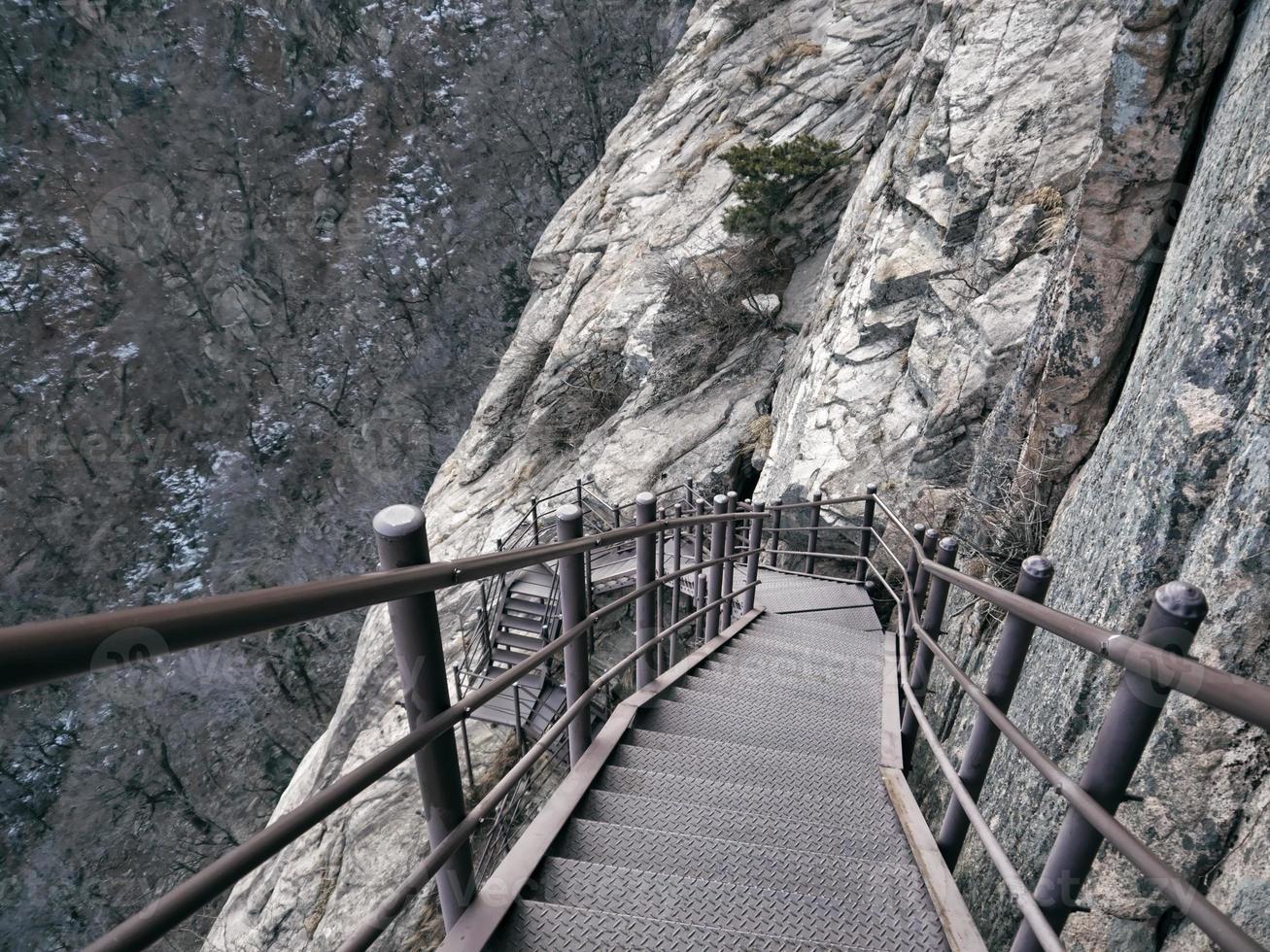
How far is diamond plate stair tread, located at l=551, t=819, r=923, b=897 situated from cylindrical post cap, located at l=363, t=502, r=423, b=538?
1.36 metres

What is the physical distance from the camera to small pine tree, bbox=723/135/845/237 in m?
13.0

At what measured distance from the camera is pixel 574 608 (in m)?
2.26

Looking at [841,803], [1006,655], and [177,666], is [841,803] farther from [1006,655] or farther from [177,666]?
[177,666]

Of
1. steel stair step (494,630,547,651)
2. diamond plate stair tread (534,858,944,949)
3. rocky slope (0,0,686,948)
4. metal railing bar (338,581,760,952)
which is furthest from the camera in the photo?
rocky slope (0,0,686,948)

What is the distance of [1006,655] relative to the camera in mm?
1810

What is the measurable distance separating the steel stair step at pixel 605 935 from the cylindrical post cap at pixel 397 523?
114 cm

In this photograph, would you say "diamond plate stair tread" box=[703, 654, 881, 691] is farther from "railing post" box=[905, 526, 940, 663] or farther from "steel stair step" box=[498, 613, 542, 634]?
"steel stair step" box=[498, 613, 542, 634]

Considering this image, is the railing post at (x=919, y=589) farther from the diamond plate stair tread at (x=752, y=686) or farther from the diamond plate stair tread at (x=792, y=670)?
the diamond plate stair tread at (x=752, y=686)

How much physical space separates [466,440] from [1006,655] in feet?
55.3

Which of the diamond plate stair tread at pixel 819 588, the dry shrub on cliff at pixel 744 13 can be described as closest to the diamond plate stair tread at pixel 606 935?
the diamond plate stair tread at pixel 819 588

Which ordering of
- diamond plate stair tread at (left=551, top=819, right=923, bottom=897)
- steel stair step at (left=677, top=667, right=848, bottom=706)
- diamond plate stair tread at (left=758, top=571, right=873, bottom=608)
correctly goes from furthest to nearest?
diamond plate stair tread at (left=758, top=571, right=873, bottom=608) < steel stair step at (left=677, top=667, right=848, bottom=706) < diamond plate stair tread at (left=551, top=819, right=923, bottom=897)

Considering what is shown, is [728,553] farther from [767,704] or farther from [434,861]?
[434,861]

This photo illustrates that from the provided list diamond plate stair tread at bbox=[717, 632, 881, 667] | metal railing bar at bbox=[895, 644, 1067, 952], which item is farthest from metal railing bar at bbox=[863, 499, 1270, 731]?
diamond plate stair tread at bbox=[717, 632, 881, 667]

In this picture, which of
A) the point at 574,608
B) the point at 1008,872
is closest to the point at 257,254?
the point at 574,608
